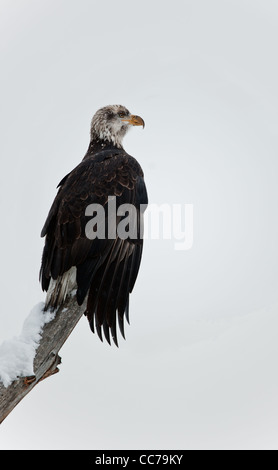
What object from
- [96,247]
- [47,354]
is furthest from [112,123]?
[47,354]

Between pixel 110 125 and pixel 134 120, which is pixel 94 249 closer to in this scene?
pixel 110 125

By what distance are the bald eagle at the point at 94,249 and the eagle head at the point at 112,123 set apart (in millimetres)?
1785

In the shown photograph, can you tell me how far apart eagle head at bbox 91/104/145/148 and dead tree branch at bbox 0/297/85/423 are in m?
3.41

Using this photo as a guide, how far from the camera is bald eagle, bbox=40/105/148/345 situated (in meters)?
5.42

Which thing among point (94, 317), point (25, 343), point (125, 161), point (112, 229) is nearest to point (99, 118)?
point (125, 161)

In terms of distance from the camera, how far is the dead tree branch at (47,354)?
4.59 m

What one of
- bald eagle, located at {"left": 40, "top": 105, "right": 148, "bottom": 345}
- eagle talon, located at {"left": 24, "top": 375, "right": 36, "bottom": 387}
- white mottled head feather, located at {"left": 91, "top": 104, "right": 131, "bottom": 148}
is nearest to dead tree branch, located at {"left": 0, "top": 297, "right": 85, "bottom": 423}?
eagle talon, located at {"left": 24, "top": 375, "right": 36, "bottom": 387}

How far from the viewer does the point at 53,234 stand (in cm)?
590

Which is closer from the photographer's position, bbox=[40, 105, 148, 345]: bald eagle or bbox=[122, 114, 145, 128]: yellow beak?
bbox=[40, 105, 148, 345]: bald eagle

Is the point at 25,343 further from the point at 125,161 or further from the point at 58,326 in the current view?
the point at 125,161

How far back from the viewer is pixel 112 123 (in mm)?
8117

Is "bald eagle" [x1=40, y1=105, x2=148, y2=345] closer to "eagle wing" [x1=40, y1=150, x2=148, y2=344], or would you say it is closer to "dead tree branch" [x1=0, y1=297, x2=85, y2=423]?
"eagle wing" [x1=40, y1=150, x2=148, y2=344]

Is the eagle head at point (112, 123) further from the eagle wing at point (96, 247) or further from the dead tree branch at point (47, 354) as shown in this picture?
the dead tree branch at point (47, 354)

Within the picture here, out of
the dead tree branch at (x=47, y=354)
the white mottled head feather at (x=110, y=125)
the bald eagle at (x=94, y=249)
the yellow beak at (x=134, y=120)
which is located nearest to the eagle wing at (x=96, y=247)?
the bald eagle at (x=94, y=249)
